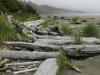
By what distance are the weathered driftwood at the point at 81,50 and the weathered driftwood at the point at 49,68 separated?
596 mm

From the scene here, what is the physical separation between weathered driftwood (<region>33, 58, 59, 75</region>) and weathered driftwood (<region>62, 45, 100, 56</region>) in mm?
596

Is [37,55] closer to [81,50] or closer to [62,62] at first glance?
[62,62]

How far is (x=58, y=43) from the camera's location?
9602mm

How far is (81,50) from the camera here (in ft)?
24.2

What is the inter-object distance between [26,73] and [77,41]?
3006 mm

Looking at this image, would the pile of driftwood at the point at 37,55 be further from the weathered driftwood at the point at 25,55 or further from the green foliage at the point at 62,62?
the green foliage at the point at 62,62

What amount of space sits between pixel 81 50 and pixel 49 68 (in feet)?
4.89

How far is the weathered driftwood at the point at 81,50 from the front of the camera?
7.32m

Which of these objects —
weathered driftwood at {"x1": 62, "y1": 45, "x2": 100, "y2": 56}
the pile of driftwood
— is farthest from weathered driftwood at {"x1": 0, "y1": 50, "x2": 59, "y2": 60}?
weathered driftwood at {"x1": 62, "y1": 45, "x2": 100, "y2": 56}

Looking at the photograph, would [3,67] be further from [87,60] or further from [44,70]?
[87,60]

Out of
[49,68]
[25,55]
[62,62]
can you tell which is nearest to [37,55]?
[25,55]

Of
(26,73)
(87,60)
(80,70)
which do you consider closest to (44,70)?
(26,73)

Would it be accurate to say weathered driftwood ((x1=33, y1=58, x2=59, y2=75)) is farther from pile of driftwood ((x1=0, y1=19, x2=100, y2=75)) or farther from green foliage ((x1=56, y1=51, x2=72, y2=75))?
green foliage ((x1=56, y1=51, x2=72, y2=75))

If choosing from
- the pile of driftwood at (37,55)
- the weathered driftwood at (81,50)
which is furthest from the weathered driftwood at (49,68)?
the weathered driftwood at (81,50)
